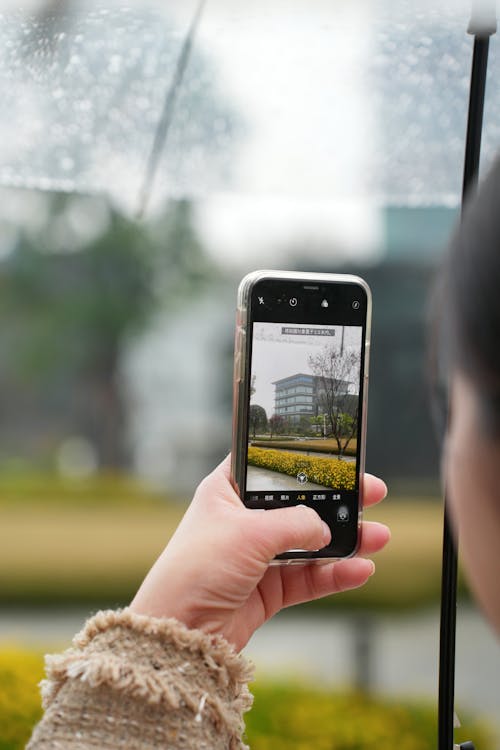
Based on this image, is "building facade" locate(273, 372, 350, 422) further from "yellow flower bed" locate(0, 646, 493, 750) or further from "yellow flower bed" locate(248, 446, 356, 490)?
"yellow flower bed" locate(0, 646, 493, 750)

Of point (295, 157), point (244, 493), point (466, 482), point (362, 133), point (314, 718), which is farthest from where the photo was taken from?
point (314, 718)

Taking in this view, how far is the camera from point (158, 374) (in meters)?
6.88

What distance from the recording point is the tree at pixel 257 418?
809 millimetres

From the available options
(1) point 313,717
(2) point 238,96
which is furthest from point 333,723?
(2) point 238,96

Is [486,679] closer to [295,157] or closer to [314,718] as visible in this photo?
[314,718]

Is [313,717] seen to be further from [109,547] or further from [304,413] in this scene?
[109,547]

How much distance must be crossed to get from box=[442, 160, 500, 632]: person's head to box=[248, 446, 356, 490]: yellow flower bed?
0.38 meters

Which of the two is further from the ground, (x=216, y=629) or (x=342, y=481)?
(x=342, y=481)

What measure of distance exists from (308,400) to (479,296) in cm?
46

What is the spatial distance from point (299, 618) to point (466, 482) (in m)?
5.78

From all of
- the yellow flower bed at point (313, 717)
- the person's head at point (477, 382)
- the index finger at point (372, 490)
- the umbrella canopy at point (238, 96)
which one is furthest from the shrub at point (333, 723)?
the person's head at point (477, 382)

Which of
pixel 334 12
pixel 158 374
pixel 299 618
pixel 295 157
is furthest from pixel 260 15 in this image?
pixel 158 374

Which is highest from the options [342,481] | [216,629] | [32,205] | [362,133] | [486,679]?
[32,205]

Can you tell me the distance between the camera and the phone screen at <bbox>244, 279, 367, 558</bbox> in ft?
2.68
